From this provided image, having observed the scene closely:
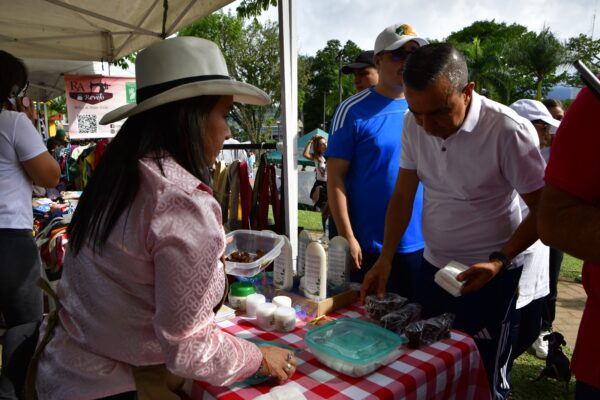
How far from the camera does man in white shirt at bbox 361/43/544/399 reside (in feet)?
5.15

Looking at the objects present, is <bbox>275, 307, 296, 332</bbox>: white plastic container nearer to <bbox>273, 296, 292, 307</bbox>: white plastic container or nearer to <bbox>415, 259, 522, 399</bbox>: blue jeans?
<bbox>273, 296, 292, 307</bbox>: white plastic container

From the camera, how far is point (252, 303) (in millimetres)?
1665

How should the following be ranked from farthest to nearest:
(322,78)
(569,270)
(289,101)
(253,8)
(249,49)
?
1. (322,78)
2. (249,49)
3. (253,8)
4. (569,270)
5. (289,101)

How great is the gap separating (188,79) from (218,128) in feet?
0.52

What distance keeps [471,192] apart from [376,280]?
22.1 inches

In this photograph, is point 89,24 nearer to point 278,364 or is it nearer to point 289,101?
point 289,101

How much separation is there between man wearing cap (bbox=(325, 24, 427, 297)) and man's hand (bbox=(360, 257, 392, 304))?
0.46 metres

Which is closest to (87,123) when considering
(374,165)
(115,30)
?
(115,30)

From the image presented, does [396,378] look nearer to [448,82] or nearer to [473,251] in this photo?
[473,251]

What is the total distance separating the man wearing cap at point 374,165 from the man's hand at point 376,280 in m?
0.46

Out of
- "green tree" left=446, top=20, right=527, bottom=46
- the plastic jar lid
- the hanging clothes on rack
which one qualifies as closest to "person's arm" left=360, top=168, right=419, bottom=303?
the plastic jar lid

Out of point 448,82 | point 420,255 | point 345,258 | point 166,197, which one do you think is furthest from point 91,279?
point 420,255

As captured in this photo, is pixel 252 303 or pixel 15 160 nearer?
pixel 252 303

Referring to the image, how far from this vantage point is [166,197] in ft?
3.01
